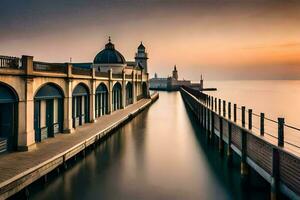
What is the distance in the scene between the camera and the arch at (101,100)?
36844 millimetres

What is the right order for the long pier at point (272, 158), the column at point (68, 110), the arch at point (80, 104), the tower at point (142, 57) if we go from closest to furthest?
1. the long pier at point (272, 158)
2. the column at point (68, 110)
3. the arch at point (80, 104)
4. the tower at point (142, 57)

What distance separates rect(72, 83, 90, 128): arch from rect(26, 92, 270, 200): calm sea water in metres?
4.26

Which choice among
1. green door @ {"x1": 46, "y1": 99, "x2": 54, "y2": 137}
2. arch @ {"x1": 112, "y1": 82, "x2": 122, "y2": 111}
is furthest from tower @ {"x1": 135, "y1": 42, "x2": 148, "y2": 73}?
green door @ {"x1": 46, "y1": 99, "x2": 54, "y2": 137}

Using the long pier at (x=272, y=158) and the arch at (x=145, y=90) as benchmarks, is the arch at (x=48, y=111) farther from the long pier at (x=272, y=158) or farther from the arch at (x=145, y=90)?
the arch at (x=145, y=90)

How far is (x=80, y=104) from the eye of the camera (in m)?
30.4

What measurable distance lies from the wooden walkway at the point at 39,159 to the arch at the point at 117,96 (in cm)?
1981

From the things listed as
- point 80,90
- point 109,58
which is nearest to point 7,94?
point 80,90

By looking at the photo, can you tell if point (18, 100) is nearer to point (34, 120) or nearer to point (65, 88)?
point (34, 120)

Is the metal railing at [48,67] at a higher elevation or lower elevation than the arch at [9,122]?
higher

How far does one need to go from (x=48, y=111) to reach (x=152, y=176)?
1088 cm

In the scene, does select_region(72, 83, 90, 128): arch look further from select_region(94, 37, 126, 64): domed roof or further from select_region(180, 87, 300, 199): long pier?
select_region(94, 37, 126, 64): domed roof

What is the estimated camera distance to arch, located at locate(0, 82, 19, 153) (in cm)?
1805

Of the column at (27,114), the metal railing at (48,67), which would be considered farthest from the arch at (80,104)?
the column at (27,114)

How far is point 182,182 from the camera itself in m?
17.4
